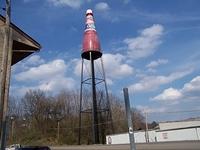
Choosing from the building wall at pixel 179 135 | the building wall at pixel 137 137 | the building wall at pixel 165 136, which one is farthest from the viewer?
the building wall at pixel 137 137

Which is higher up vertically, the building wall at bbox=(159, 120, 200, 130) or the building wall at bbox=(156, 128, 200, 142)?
the building wall at bbox=(159, 120, 200, 130)

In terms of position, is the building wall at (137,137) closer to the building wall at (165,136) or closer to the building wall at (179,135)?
the building wall at (165,136)

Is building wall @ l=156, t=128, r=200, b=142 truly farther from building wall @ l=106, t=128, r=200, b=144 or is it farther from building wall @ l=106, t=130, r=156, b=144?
building wall @ l=106, t=130, r=156, b=144

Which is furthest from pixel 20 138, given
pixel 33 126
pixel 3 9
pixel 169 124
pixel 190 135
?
pixel 3 9

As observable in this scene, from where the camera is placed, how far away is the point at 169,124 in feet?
226

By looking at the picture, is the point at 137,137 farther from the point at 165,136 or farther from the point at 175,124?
the point at 175,124

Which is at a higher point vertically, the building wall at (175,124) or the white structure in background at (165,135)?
the building wall at (175,124)

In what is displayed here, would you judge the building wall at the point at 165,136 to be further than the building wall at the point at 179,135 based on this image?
Yes

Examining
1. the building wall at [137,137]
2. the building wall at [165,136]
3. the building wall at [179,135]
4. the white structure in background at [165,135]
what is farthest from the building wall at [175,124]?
the building wall at [179,135]

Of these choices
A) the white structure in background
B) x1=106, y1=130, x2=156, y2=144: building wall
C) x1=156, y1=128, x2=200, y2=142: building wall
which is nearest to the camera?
x1=156, y1=128, x2=200, y2=142: building wall

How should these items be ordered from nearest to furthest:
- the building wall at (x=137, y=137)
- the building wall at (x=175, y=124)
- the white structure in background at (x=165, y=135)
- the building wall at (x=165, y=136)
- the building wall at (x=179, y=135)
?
the building wall at (x=179, y=135), the building wall at (x=165, y=136), the white structure in background at (x=165, y=135), the building wall at (x=137, y=137), the building wall at (x=175, y=124)

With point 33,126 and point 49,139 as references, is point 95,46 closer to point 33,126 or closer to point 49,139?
point 49,139

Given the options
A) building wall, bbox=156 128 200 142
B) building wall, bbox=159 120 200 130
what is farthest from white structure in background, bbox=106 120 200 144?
building wall, bbox=159 120 200 130

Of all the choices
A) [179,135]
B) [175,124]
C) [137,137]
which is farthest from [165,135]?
[175,124]
